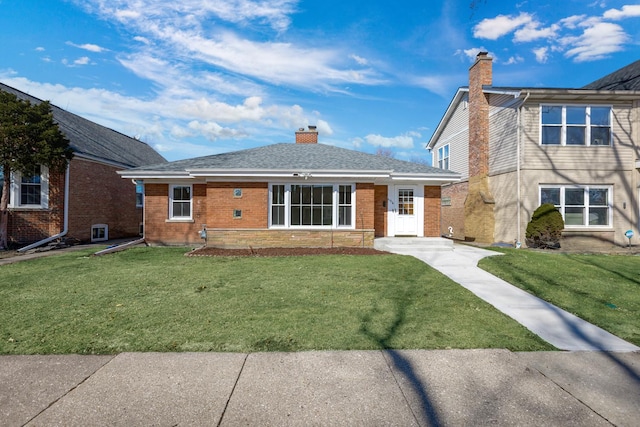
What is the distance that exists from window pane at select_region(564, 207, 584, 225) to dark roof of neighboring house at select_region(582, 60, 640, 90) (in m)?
6.44

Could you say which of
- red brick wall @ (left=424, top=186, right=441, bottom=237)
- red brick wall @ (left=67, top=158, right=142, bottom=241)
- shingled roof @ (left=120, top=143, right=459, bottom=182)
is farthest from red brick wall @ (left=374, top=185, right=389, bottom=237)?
red brick wall @ (left=67, top=158, right=142, bottom=241)

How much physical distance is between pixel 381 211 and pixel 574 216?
851 centimetres

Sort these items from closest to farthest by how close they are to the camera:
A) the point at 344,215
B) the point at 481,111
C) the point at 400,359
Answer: the point at 400,359, the point at 344,215, the point at 481,111

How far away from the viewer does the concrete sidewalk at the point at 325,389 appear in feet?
9.16

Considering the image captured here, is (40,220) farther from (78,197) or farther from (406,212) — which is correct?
(406,212)

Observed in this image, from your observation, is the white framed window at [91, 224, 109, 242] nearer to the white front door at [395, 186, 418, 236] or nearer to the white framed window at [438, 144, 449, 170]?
the white front door at [395, 186, 418, 236]

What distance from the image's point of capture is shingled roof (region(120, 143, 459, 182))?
39.8ft

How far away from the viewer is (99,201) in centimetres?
1591

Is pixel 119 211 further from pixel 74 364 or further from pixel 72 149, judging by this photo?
pixel 74 364

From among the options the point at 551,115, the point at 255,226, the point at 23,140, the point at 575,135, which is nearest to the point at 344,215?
the point at 255,226

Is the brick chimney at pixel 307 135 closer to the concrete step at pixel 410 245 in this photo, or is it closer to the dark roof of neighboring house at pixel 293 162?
the dark roof of neighboring house at pixel 293 162

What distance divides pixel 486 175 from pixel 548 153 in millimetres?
2771

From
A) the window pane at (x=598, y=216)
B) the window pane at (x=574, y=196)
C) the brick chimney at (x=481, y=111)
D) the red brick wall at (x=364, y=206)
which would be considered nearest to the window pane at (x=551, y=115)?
the brick chimney at (x=481, y=111)

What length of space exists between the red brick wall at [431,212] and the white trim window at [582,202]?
15.5 ft
